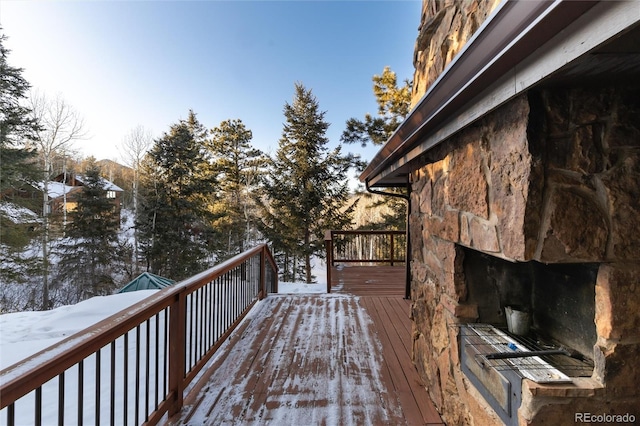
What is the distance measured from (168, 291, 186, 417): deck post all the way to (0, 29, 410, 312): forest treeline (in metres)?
10.6

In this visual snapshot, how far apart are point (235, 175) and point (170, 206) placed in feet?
14.0

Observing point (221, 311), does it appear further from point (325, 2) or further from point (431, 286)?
point (325, 2)

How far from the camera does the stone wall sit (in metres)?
1.59

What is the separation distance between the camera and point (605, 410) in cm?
106

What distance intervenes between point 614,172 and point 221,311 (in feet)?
10.5

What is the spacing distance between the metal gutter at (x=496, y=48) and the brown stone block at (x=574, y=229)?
1.75 feet

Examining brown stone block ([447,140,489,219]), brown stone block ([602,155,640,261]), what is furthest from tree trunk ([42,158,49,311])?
brown stone block ([602,155,640,261])

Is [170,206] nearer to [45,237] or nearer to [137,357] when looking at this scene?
[45,237]

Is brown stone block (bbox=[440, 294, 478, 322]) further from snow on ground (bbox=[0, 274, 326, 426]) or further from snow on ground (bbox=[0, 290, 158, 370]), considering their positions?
snow on ground (bbox=[0, 290, 158, 370])

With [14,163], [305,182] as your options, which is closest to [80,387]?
[305,182]

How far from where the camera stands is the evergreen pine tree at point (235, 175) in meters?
16.8

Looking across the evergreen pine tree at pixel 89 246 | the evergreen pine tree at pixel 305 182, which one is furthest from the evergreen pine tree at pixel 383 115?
the evergreen pine tree at pixel 89 246

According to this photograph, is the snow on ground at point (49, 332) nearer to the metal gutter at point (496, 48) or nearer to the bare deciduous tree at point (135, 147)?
the metal gutter at point (496, 48)

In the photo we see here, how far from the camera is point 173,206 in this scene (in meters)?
14.1
